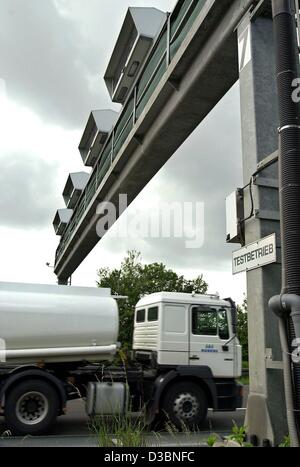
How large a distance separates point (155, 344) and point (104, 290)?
154 centimetres

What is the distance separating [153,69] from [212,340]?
20.7ft

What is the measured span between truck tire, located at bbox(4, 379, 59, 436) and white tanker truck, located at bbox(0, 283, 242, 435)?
17 millimetres

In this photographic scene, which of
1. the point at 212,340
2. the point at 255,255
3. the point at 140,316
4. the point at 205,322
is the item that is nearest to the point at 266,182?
the point at 255,255

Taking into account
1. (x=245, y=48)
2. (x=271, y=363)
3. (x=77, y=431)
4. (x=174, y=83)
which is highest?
(x=174, y=83)

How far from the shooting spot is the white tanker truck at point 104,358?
8805mm

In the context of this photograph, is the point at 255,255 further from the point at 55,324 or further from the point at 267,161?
the point at 55,324

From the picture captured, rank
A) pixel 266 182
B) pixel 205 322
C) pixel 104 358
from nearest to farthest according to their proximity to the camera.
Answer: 1. pixel 266 182
2. pixel 104 358
3. pixel 205 322

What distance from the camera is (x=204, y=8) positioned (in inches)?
305

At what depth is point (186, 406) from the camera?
939 cm

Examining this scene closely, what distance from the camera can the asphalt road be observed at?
24.7 ft

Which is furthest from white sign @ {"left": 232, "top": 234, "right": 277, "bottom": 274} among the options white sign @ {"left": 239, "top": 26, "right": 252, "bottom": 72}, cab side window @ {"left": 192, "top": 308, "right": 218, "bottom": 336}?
cab side window @ {"left": 192, "top": 308, "right": 218, "bottom": 336}

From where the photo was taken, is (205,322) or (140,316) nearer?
(205,322)

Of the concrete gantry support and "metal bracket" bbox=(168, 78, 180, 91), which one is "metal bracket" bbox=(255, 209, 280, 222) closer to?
the concrete gantry support

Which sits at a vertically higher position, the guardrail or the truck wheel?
the guardrail
